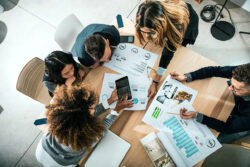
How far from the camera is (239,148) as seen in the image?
4.65 feet

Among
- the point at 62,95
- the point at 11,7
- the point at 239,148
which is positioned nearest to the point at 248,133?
the point at 239,148

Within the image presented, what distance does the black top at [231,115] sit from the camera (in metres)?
1.20

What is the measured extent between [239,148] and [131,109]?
973 millimetres

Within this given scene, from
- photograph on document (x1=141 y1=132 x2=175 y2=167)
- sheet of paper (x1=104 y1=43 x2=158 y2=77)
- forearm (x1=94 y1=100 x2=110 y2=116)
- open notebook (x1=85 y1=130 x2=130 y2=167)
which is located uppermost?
sheet of paper (x1=104 y1=43 x2=158 y2=77)

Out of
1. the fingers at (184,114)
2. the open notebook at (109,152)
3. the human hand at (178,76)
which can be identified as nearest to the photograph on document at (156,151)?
the open notebook at (109,152)

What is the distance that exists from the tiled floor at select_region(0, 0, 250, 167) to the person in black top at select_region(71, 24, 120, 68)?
1175 mm

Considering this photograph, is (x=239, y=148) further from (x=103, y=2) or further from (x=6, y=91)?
(x=6, y=91)

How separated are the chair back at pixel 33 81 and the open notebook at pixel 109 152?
2.48ft

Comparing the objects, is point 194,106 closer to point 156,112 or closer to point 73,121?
point 156,112

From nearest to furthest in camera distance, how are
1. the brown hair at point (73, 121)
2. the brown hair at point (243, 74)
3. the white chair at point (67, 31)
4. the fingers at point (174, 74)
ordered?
the brown hair at point (73, 121), the brown hair at point (243, 74), the fingers at point (174, 74), the white chair at point (67, 31)

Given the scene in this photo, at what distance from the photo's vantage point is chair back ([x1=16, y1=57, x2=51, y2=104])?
1.43m

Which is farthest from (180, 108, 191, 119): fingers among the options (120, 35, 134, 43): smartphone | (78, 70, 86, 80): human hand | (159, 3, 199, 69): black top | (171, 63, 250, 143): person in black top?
(78, 70, 86, 80): human hand

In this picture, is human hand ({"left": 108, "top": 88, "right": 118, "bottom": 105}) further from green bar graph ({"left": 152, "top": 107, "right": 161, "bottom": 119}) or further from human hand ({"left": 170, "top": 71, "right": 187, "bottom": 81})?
human hand ({"left": 170, "top": 71, "right": 187, "bottom": 81})

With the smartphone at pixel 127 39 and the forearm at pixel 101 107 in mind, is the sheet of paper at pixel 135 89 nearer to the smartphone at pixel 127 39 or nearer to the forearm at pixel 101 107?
the forearm at pixel 101 107
